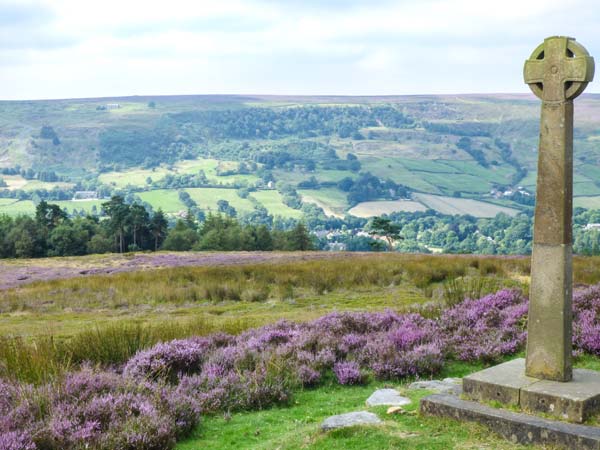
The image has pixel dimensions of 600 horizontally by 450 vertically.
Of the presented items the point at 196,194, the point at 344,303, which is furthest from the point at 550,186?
the point at 196,194

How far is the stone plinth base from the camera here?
6824mm

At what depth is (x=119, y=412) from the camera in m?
7.65

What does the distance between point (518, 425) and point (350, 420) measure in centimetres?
179

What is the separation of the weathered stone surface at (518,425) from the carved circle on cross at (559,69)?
A: 135 inches

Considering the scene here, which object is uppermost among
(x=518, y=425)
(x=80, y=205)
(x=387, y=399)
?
(x=518, y=425)

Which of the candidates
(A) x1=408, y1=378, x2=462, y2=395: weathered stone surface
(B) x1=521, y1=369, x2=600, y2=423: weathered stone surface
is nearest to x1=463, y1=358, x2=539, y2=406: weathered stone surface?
(B) x1=521, y1=369, x2=600, y2=423: weathered stone surface

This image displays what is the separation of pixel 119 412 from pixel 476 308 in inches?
327

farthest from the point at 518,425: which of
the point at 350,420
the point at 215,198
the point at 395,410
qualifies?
the point at 215,198

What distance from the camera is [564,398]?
6848 mm

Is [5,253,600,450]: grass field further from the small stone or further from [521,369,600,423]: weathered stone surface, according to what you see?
[521,369,600,423]: weathered stone surface

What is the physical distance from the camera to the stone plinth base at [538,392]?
6.82 metres

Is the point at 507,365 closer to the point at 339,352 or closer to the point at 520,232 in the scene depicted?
the point at 339,352

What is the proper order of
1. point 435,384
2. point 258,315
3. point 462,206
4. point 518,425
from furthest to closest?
1. point 462,206
2. point 258,315
3. point 435,384
4. point 518,425

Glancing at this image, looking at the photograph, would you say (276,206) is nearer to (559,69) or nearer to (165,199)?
(165,199)
